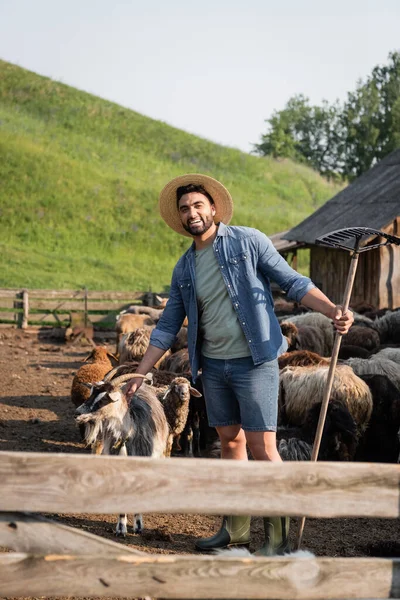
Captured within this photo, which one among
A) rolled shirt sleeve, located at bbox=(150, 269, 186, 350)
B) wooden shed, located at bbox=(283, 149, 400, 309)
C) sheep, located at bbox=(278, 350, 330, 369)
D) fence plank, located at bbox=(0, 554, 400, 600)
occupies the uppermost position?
wooden shed, located at bbox=(283, 149, 400, 309)

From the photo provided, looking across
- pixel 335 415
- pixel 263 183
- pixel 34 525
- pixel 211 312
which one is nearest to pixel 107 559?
pixel 34 525

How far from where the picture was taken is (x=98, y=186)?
43.1 metres

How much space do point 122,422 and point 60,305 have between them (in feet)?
63.8

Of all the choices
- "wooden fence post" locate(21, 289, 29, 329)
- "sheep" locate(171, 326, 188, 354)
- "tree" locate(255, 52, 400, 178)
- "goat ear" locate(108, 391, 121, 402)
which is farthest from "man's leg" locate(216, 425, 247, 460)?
"tree" locate(255, 52, 400, 178)

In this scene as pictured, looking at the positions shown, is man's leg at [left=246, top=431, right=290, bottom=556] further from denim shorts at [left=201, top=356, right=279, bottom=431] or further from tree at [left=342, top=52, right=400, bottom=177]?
tree at [left=342, top=52, right=400, bottom=177]

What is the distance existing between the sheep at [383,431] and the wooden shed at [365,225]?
33.5ft

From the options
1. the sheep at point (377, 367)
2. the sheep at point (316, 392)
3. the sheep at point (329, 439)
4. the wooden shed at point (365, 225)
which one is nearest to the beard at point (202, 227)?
the sheep at point (329, 439)

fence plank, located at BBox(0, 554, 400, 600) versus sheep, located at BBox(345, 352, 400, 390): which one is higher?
sheep, located at BBox(345, 352, 400, 390)

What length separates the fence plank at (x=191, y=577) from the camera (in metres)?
3.25

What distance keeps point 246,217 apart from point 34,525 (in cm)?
4014

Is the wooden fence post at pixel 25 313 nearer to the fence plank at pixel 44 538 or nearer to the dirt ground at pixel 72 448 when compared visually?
the dirt ground at pixel 72 448

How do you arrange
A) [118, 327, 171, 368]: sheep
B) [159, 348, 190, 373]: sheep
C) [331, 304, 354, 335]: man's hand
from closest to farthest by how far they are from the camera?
[331, 304, 354, 335]: man's hand → [159, 348, 190, 373]: sheep → [118, 327, 171, 368]: sheep

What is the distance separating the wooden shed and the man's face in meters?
14.5

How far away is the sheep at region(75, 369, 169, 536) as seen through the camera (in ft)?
20.1
